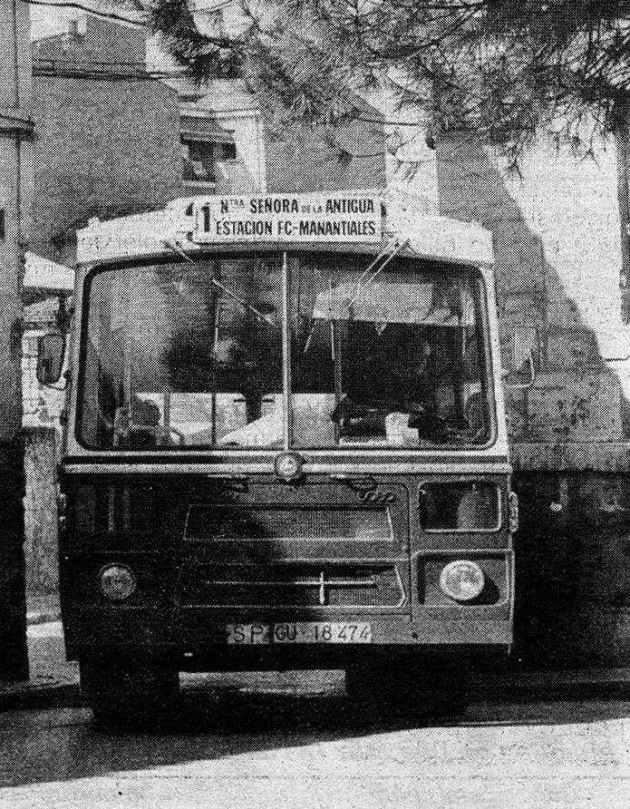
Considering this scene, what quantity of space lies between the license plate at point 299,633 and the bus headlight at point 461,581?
0.46 meters

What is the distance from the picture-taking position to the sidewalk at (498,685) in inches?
371

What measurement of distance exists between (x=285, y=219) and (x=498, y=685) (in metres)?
3.66

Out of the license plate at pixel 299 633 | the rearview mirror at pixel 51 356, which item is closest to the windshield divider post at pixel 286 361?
the license plate at pixel 299 633

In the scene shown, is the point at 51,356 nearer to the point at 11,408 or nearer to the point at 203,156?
the point at 11,408

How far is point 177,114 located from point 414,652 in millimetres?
30473

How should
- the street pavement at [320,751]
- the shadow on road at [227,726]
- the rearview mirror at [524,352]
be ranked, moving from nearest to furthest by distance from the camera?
the street pavement at [320,751] → the shadow on road at [227,726] → the rearview mirror at [524,352]

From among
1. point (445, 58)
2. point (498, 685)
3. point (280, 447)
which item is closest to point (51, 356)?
point (280, 447)

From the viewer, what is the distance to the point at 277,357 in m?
8.08

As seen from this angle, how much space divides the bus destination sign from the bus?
0.01 metres

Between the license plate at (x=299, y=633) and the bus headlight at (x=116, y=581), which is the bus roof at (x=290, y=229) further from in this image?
the license plate at (x=299, y=633)

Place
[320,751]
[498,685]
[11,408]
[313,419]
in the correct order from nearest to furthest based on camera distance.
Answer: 1. [320,751]
2. [313,419]
3. [11,408]
4. [498,685]

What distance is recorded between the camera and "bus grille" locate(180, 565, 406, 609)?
782 cm

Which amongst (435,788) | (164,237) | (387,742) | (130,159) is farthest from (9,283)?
(130,159)

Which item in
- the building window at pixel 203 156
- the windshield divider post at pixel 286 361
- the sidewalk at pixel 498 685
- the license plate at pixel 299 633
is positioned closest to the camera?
the license plate at pixel 299 633
